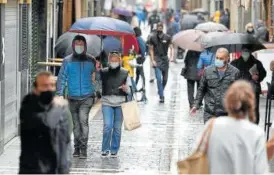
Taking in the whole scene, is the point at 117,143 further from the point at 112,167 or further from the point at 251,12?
the point at 251,12

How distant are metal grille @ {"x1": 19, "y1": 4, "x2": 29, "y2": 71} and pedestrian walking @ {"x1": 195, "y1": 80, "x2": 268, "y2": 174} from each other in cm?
867

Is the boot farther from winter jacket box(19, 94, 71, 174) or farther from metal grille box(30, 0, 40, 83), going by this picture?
winter jacket box(19, 94, 71, 174)

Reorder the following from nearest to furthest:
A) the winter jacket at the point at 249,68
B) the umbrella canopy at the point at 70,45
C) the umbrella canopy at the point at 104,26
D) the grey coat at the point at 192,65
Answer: the winter jacket at the point at 249,68
the umbrella canopy at the point at 104,26
the umbrella canopy at the point at 70,45
the grey coat at the point at 192,65

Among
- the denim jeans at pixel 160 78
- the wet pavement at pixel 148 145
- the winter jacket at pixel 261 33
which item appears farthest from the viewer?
the winter jacket at pixel 261 33

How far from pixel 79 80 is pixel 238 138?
6.42 meters

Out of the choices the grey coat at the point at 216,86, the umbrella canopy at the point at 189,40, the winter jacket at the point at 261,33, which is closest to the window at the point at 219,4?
the winter jacket at the point at 261,33

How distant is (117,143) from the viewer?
14680 millimetres

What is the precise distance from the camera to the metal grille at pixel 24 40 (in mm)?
16514

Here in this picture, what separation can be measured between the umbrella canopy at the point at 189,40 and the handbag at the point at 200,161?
43.2 ft

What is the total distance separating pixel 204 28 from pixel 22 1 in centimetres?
924

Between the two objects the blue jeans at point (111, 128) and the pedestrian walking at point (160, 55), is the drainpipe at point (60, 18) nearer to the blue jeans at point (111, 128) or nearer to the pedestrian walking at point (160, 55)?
the pedestrian walking at point (160, 55)

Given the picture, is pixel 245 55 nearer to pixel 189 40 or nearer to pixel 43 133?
pixel 189 40

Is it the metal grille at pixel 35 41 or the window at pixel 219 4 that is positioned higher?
the window at pixel 219 4

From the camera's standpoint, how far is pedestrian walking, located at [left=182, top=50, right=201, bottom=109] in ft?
70.1
